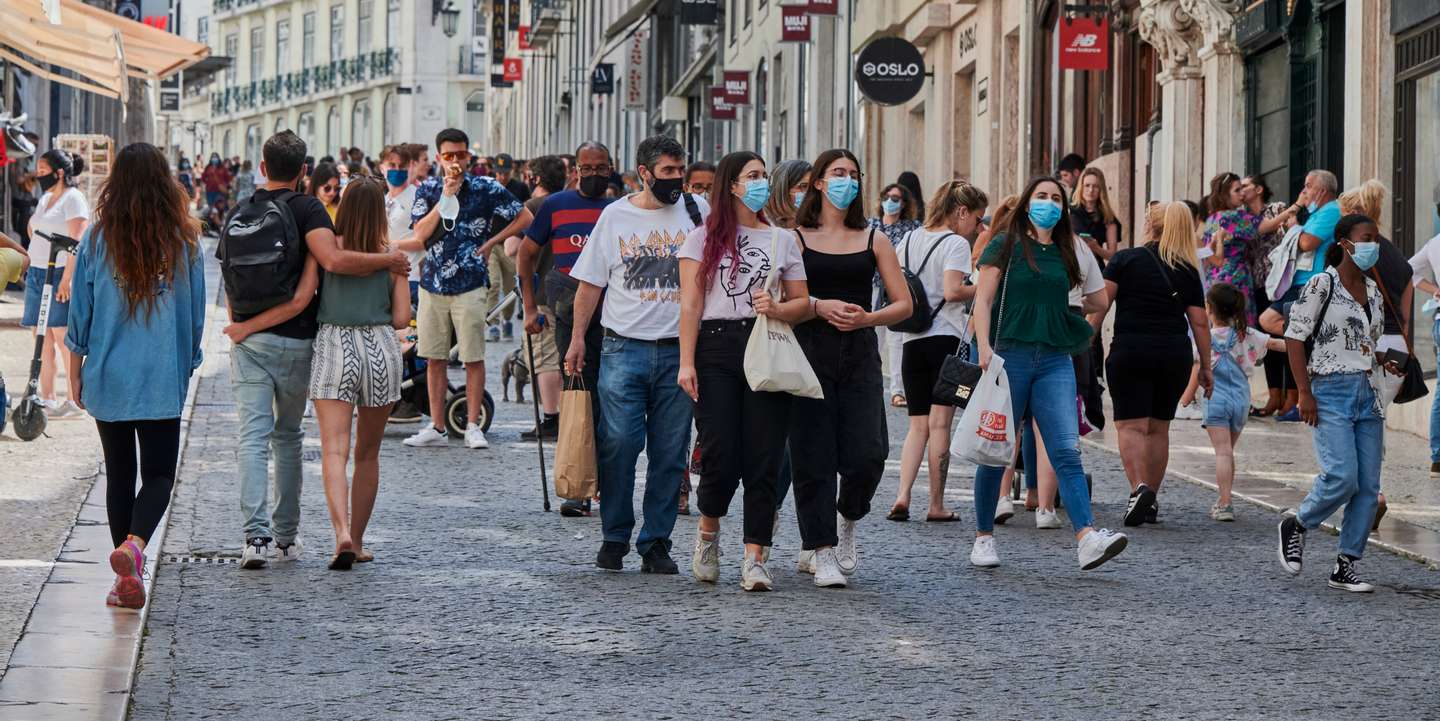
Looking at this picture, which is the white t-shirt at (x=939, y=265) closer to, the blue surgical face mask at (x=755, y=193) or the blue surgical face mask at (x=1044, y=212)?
the blue surgical face mask at (x=1044, y=212)

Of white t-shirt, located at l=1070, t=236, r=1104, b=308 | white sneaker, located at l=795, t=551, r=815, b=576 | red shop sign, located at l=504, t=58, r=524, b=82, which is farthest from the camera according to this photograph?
red shop sign, located at l=504, t=58, r=524, b=82

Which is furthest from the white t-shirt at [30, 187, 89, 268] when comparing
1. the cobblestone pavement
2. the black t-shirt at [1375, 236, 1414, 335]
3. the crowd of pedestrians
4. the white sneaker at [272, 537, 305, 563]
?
the black t-shirt at [1375, 236, 1414, 335]

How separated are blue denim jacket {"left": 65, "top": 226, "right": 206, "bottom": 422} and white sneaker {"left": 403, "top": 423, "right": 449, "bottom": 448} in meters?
5.82

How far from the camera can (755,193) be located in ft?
26.8

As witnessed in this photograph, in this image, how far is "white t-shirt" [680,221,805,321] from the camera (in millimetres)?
8125

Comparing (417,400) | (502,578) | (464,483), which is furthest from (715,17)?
(502,578)

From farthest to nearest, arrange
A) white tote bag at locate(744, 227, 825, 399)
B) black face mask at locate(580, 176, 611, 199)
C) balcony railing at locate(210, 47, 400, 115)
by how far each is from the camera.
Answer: balcony railing at locate(210, 47, 400, 115) < black face mask at locate(580, 176, 611, 199) < white tote bag at locate(744, 227, 825, 399)

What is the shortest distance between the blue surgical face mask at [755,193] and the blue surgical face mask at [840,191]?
221mm

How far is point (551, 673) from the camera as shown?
21.8ft

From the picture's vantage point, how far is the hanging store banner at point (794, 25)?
110ft

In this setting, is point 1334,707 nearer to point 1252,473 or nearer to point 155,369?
point 155,369

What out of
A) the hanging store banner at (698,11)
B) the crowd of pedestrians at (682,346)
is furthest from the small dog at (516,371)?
the hanging store banner at (698,11)

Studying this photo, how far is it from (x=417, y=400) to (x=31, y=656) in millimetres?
8138

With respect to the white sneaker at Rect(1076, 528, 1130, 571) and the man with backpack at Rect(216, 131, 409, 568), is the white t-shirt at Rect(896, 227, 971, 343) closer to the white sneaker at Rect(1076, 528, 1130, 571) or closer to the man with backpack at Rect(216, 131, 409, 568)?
the white sneaker at Rect(1076, 528, 1130, 571)
